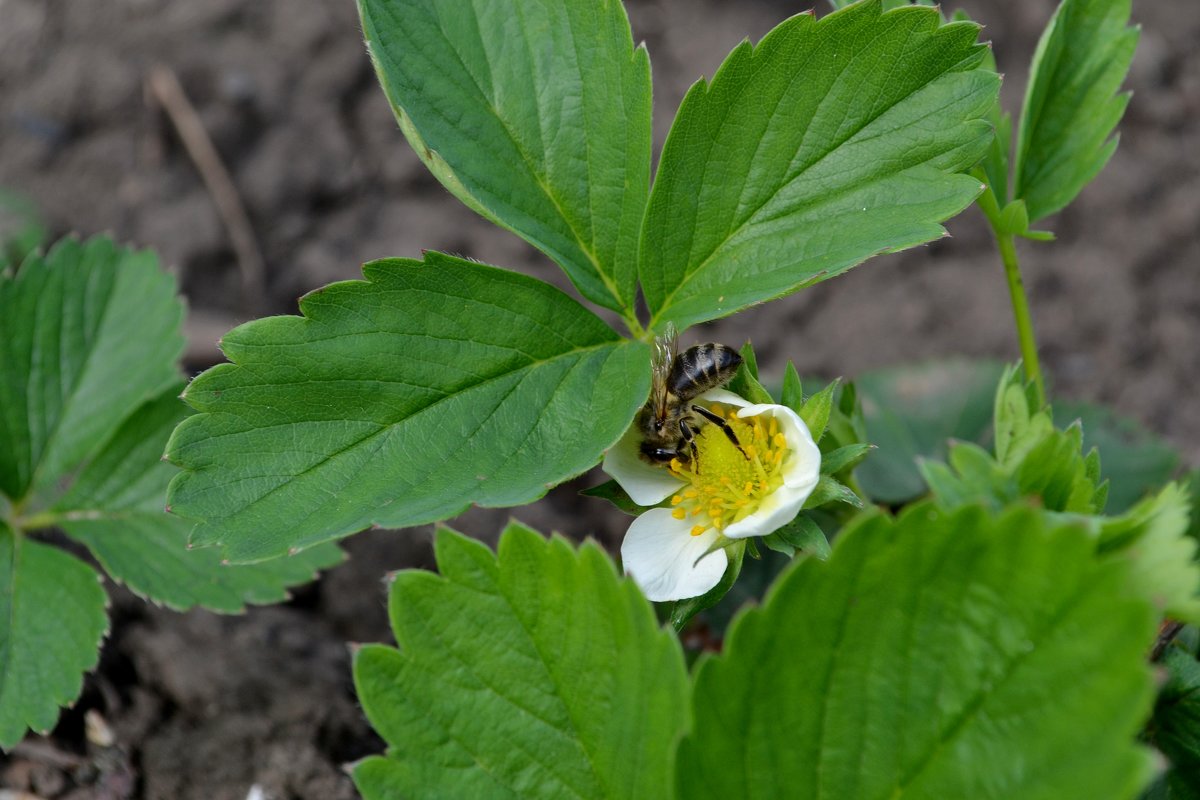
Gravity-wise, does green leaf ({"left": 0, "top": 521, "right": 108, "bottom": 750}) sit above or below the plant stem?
below

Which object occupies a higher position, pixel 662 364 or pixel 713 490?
pixel 662 364

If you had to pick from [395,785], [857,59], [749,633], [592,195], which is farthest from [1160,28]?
[395,785]

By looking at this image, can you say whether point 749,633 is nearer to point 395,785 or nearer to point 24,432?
point 395,785

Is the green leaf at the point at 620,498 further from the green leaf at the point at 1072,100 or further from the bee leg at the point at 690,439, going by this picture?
the green leaf at the point at 1072,100

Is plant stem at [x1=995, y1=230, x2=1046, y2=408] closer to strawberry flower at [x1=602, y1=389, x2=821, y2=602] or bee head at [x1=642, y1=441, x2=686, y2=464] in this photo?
strawberry flower at [x1=602, y1=389, x2=821, y2=602]

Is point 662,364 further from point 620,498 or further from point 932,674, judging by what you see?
point 932,674

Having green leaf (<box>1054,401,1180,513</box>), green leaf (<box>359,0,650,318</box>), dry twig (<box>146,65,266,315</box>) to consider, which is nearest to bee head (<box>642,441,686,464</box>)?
green leaf (<box>359,0,650,318</box>)

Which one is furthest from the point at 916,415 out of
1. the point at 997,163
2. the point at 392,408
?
the point at 392,408
